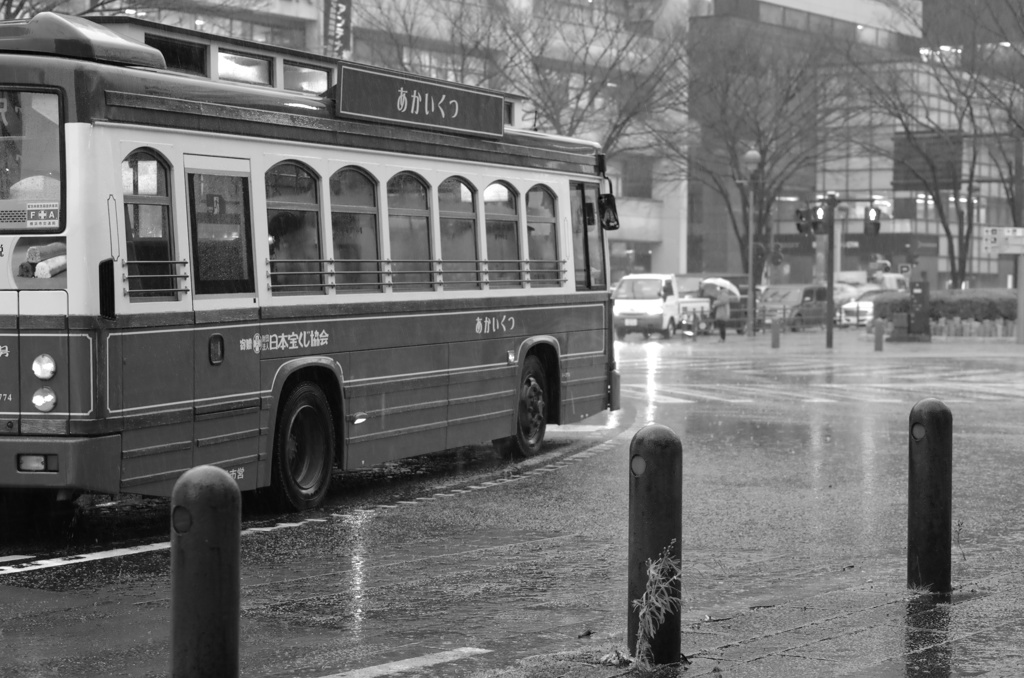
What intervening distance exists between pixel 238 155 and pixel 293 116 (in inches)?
27.6

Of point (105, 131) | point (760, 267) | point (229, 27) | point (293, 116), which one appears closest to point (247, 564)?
point (105, 131)

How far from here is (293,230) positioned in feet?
35.5

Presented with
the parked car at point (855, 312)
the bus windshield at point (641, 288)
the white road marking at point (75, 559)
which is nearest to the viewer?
the white road marking at point (75, 559)

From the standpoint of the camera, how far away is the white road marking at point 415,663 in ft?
20.2

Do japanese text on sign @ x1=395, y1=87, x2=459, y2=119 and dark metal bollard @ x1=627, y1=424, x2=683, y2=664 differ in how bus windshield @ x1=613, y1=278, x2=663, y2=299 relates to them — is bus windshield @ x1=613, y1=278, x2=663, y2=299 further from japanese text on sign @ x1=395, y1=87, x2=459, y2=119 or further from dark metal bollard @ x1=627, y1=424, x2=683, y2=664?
dark metal bollard @ x1=627, y1=424, x2=683, y2=664

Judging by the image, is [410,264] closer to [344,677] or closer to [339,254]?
[339,254]

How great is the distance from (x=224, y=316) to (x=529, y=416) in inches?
193

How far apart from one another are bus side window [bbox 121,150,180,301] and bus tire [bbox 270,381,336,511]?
154 cm

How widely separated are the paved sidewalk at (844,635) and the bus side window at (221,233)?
391 centimetres

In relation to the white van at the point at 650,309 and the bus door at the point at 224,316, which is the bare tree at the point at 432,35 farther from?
the bus door at the point at 224,316

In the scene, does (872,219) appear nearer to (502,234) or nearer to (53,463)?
(502,234)

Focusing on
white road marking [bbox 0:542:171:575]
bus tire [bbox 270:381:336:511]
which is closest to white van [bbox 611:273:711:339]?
bus tire [bbox 270:381:336:511]

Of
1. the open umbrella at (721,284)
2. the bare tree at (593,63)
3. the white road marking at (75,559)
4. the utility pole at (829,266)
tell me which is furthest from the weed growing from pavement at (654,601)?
the open umbrella at (721,284)

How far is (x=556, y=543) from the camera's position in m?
9.66
